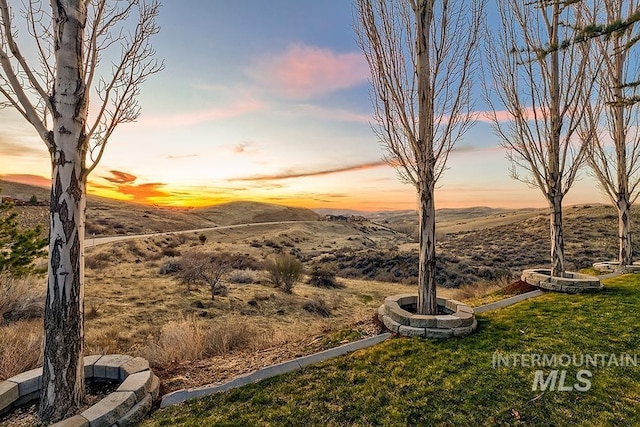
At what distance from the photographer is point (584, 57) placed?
7.59m

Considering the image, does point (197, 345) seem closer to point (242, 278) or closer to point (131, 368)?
point (131, 368)

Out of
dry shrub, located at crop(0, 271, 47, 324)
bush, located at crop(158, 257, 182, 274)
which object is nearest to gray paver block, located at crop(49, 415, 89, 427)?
dry shrub, located at crop(0, 271, 47, 324)

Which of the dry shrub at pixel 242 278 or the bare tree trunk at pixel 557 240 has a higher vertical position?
the bare tree trunk at pixel 557 240

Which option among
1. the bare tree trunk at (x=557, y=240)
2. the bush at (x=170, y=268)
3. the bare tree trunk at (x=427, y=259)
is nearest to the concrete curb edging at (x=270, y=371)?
the bare tree trunk at (x=427, y=259)

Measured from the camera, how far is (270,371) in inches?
152

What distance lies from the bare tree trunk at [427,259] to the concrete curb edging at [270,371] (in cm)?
91

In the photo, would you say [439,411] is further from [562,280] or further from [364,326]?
[562,280]

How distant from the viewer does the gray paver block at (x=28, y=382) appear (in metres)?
3.22

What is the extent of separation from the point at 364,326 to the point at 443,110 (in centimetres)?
412

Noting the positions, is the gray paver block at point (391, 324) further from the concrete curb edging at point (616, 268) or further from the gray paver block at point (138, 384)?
the concrete curb edging at point (616, 268)

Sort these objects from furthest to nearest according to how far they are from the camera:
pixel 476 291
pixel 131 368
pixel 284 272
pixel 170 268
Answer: pixel 170 268, pixel 284 272, pixel 476 291, pixel 131 368

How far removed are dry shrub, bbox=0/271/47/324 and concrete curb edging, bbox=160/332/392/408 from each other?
6.59 m

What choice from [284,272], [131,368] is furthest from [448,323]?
[284,272]

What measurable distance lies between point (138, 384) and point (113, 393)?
0.73 ft
